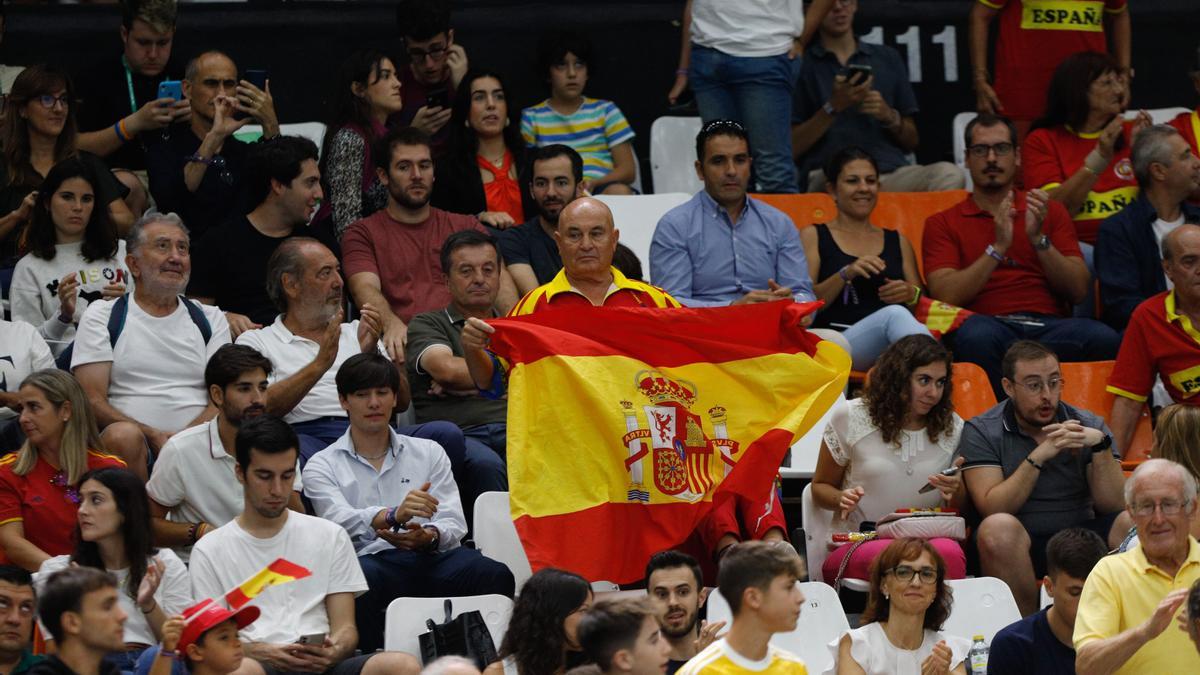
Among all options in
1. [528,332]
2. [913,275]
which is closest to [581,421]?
[528,332]

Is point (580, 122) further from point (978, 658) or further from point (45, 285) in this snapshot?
point (978, 658)

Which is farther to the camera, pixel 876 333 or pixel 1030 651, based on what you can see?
pixel 876 333

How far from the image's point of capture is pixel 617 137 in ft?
39.1

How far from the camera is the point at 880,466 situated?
29.2 feet

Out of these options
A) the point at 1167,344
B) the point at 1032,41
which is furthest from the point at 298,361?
the point at 1032,41

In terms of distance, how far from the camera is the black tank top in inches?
423

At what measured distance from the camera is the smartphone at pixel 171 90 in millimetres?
10820

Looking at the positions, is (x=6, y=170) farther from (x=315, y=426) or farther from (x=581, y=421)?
(x=581, y=421)

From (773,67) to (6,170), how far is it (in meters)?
4.42

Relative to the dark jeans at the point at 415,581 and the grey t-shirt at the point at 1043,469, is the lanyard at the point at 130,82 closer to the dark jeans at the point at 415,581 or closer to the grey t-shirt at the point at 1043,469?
the dark jeans at the point at 415,581

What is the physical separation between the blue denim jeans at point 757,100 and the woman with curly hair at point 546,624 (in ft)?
16.0

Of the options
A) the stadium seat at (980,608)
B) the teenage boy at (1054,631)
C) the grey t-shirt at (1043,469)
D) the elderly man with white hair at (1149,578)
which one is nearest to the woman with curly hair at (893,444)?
the grey t-shirt at (1043,469)

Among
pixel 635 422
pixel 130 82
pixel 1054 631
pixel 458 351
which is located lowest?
pixel 1054 631

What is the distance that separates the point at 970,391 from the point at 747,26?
110 inches
